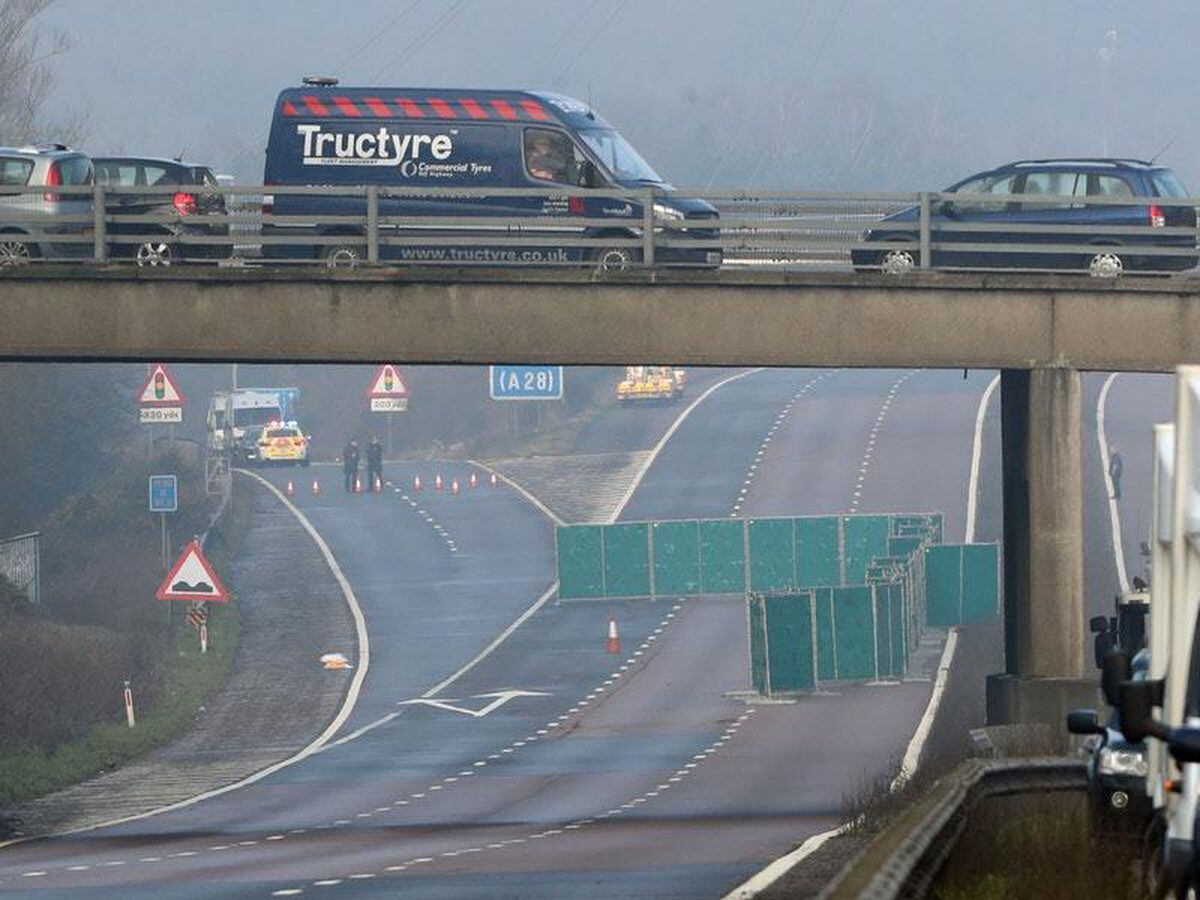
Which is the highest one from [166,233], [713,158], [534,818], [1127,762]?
[713,158]

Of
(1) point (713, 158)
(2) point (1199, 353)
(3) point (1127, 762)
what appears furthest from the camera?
(1) point (713, 158)

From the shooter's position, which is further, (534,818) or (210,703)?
(210,703)

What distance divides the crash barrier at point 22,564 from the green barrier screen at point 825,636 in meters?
18.6

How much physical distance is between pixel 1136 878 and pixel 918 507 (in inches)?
2659

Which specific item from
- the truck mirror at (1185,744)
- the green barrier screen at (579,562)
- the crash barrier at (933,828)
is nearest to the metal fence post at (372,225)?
the crash barrier at (933,828)

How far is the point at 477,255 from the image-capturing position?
113 feet

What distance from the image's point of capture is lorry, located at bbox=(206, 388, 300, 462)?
104 meters

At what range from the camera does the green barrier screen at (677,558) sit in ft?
230

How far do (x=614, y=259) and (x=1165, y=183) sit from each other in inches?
331

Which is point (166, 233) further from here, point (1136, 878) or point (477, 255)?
point (1136, 878)

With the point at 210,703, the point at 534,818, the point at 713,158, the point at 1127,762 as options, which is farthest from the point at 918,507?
the point at 713,158

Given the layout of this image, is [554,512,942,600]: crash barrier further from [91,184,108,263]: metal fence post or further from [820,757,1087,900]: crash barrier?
[820,757,1087,900]: crash barrier

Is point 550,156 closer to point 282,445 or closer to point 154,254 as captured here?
point 154,254

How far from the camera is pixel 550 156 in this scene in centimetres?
3634
